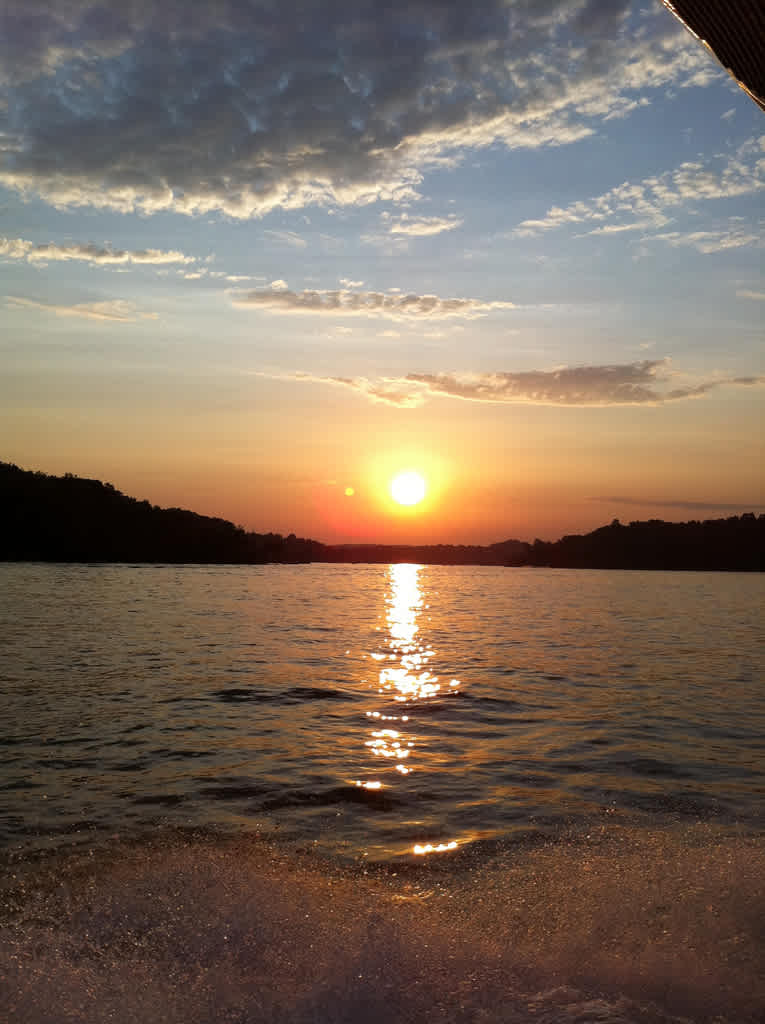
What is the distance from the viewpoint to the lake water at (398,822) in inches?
185

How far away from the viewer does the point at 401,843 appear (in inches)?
299

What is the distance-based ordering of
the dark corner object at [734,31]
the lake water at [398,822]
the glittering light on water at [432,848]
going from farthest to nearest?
the glittering light on water at [432,848]
the lake water at [398,822]
the dark corner object at [734,31]

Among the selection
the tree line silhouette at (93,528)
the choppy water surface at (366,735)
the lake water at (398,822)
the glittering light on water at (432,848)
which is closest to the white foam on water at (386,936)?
the lake water at (398,822)

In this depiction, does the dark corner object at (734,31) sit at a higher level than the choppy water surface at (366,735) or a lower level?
higher

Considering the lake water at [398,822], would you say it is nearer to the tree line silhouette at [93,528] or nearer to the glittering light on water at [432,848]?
the glittering light on water at [432,848]

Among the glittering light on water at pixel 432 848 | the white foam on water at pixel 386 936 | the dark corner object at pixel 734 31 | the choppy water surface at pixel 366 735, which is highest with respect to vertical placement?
the dark corner object at pixel 734 31

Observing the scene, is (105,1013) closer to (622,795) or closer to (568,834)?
(568,834)

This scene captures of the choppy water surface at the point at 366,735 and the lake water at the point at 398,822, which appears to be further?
the choppy water surface at the point at 366,735

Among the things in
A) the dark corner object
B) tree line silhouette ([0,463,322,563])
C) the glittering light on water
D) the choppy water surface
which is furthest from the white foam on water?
tree line silhouette ([0,463,322,563])

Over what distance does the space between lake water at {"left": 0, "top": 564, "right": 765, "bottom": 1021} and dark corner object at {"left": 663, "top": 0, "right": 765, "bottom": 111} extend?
535 centimetres

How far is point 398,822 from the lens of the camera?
8.33 m

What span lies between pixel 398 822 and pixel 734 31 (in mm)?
7703

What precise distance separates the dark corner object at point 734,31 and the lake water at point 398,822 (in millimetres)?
5350

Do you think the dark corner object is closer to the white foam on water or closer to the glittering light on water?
the white foam on water
